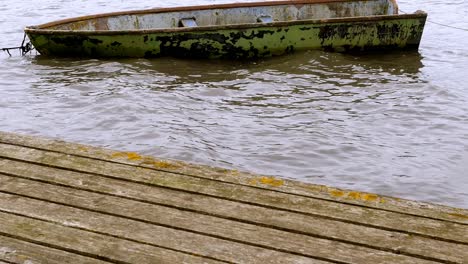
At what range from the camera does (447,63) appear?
10.3 m

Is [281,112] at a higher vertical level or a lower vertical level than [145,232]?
lower

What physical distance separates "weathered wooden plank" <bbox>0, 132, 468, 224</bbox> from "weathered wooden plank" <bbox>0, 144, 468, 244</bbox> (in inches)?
2.1

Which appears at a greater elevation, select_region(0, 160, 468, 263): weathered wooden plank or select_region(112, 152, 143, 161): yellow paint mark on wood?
select_region(112, 152, 143, 161): yellow paint mark on wood

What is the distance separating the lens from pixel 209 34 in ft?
31.3

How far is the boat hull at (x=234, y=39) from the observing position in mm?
9445

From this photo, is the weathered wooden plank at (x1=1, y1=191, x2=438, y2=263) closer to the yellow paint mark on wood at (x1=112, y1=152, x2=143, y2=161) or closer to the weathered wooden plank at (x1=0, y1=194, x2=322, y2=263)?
the weathered wooden plank at (x1=0, y1=194, x2=322, y2=263)

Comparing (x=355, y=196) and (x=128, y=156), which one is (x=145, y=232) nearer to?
(x=128, y=156)

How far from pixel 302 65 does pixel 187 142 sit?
389 centimetres

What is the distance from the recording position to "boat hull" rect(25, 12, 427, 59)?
31.0ft

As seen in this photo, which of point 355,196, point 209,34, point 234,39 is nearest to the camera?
point 355,196

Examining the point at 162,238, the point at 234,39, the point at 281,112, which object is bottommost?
the point at 281,112

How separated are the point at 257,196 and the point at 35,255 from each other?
1.12 m

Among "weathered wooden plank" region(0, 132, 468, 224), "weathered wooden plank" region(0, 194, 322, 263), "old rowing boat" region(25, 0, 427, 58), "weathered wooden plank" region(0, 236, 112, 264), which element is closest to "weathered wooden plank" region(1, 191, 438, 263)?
"weathered wooden plank" region(0, 194, 322, 263)

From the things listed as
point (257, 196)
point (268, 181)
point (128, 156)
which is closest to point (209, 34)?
point (128, 156)
